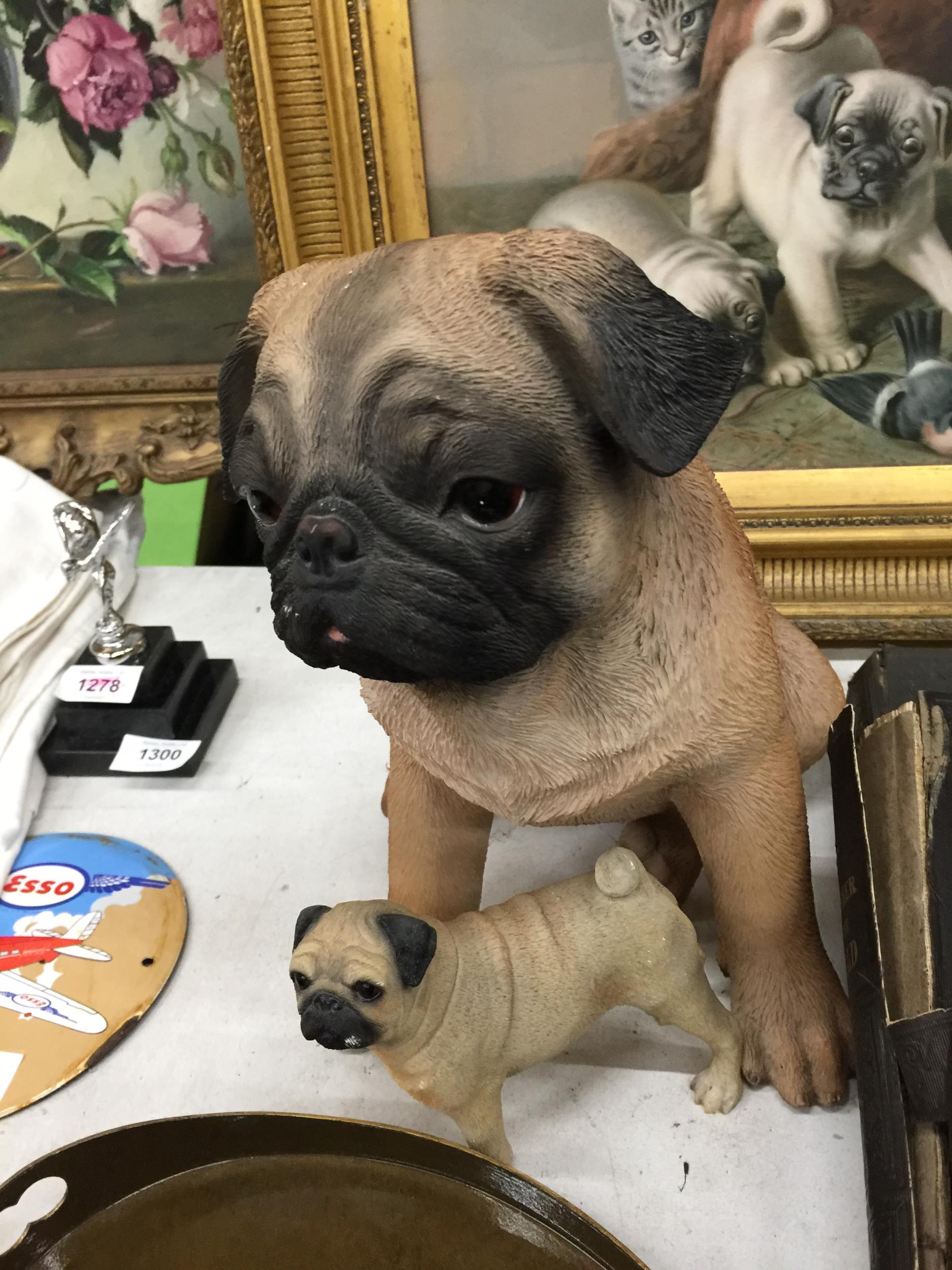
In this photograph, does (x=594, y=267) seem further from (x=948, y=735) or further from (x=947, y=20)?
(x=947, y=20)

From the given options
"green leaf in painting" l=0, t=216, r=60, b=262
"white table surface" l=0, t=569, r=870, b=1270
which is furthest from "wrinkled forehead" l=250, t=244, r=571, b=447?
"green leaf in painting" l=0, t=216, r=60, b=262

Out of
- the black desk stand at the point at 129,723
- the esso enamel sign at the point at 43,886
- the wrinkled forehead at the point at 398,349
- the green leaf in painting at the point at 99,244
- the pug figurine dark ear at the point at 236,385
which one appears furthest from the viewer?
the green leaf in painting at the point at 99,244

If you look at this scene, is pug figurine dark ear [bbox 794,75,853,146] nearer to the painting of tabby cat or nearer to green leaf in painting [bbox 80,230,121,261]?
the painting of tabby cat

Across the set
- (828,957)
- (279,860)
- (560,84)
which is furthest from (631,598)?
(560,84)

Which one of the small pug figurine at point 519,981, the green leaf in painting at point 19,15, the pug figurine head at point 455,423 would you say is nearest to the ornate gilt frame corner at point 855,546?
the small pug figurine at point 519,981

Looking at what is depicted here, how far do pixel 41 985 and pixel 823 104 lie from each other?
1001mm

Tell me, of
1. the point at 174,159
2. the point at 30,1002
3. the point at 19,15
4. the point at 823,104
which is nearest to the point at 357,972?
the point at 30,1002

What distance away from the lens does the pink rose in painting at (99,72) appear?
1098mm

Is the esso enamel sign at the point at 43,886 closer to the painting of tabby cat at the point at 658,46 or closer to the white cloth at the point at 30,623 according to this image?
the white cloth at the point at 30,623

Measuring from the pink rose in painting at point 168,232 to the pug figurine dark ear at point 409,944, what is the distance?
2.89ft

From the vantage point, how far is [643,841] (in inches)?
32.7

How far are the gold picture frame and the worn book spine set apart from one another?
43cm

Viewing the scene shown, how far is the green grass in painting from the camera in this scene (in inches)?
59.2

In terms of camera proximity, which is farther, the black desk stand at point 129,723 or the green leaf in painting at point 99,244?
the green leaf in painting at point 99,244
